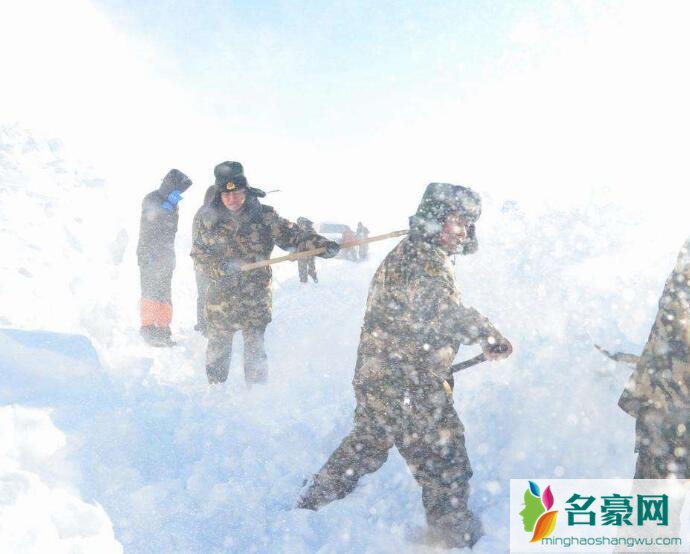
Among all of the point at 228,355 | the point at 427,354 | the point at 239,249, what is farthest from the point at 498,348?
the point at 228,355

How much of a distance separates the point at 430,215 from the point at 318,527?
2.16 metres

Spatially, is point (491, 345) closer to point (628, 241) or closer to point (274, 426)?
point (274, 426)

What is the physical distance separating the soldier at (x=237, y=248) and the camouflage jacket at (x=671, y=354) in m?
2.60

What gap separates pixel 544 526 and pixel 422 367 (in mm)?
1300

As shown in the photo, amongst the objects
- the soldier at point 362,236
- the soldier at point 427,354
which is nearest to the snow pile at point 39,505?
the soldier at point 427,354

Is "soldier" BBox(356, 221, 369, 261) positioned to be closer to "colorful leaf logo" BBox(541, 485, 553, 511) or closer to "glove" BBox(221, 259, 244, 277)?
"glove" BBox(221, 259, 244, 277)

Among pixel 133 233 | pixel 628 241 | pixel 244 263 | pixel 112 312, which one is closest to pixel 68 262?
pixel 112 312

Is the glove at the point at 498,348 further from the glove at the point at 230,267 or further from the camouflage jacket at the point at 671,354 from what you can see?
the glove at the point at 230,267

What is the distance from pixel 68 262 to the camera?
8.99m

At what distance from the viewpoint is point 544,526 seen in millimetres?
2873

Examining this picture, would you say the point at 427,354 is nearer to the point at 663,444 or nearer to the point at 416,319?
the point at 416,319

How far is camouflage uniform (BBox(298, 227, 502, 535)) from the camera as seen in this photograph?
2635mm

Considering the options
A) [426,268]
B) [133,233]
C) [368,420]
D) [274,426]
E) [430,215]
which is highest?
[133,233]

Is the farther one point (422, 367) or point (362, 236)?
point (362, 236)
